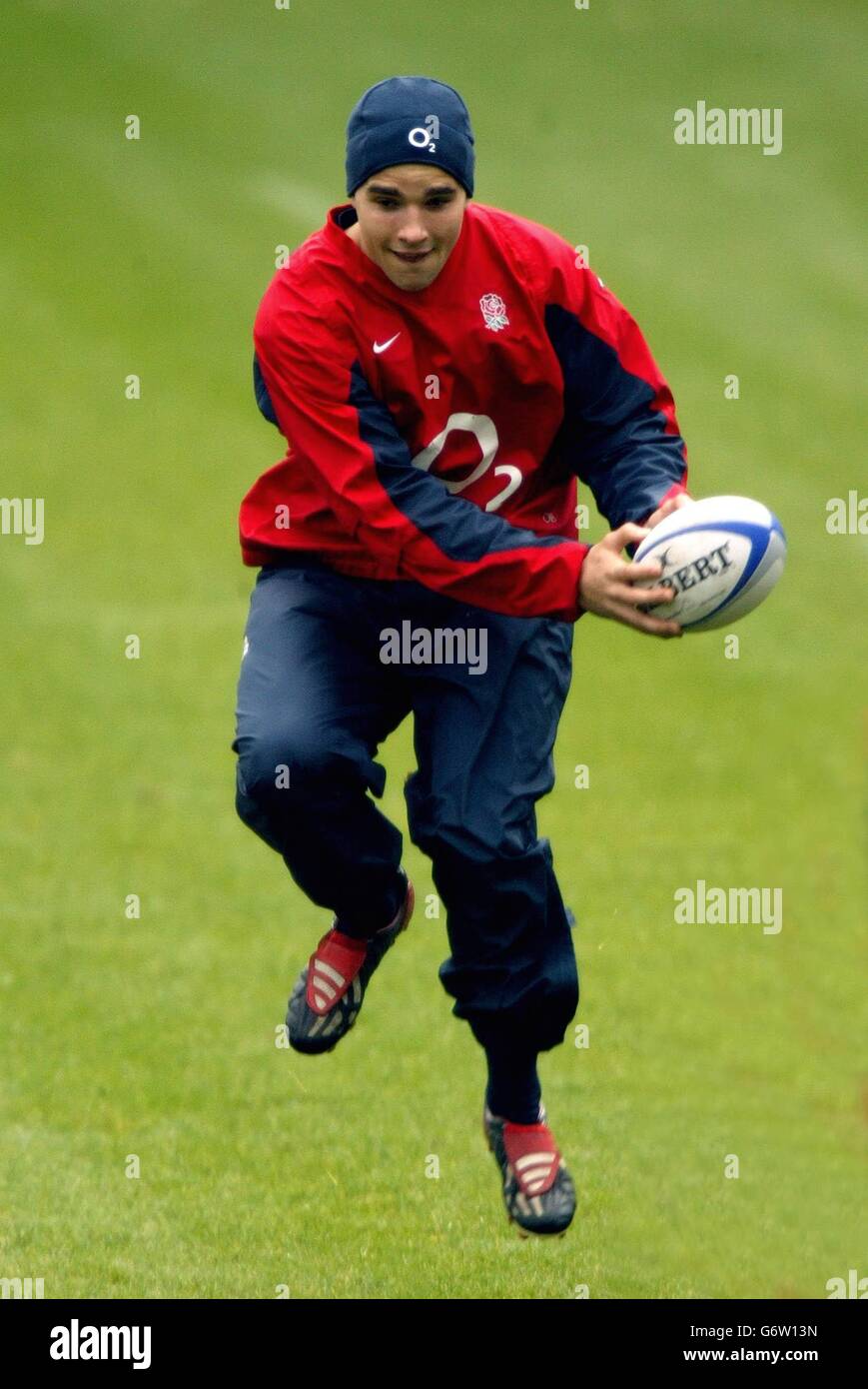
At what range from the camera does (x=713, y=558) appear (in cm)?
572

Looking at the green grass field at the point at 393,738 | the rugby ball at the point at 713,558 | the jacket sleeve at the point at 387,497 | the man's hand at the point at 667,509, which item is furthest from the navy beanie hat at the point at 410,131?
the green grass field at the point at 393,738

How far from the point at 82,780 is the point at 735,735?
515 centimetres

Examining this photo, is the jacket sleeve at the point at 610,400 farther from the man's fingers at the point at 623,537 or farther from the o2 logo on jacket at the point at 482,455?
the man's fingers at the point at 623,537

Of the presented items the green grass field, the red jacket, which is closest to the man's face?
the red jacket

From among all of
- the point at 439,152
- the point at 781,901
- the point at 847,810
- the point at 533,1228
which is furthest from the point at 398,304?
the point at 847,810

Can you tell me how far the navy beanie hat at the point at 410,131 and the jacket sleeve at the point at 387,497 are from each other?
478 mm

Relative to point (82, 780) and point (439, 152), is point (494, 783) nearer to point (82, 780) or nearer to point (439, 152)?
point (439, 152)

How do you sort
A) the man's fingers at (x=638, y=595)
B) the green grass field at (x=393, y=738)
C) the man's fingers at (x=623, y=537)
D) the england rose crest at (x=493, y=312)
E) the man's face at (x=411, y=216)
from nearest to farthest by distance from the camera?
the man's fingers at (x=638, y=595) → the man's fingers at (x=623, y=537) → the man's face at (x=411, y=216) → the england rose crest at (x=493, y=312) → the green grass field at (x=393, y=738)

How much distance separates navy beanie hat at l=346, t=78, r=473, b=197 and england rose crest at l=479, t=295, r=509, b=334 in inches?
13.0

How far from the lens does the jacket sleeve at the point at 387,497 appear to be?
19.2 ft

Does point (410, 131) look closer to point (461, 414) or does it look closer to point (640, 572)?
point (461, 414)

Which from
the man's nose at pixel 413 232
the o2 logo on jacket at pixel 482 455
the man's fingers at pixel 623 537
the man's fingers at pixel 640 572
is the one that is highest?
the man's nose at pixel 413 232

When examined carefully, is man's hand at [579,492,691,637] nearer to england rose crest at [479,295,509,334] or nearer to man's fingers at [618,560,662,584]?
man's fingers at [618,560,662,584]

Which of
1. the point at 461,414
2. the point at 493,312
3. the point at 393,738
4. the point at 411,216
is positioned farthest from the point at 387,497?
the point at 393,738
